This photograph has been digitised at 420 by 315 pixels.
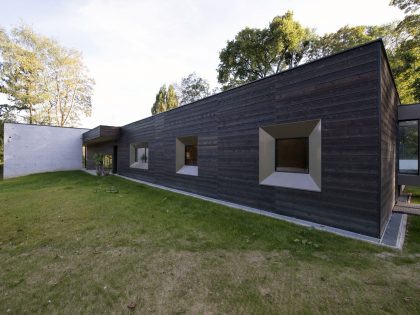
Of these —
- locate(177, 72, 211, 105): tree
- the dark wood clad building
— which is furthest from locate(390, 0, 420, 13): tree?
locate(177, 72, 211, 105): tree

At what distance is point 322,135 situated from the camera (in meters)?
4.77

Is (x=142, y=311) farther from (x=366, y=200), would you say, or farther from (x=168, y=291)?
(x=366, y=200)

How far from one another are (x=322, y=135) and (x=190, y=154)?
590 cm

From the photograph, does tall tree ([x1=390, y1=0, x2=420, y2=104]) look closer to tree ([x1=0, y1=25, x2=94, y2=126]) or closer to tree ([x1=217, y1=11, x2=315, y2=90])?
tree ([x1=217, y1=11, x2=315, y2=90])

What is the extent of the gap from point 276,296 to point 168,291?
1.30 m

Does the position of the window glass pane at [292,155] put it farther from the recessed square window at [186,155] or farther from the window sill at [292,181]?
the recessed square window at [186,155]

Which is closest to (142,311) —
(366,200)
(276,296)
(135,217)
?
(276,296)

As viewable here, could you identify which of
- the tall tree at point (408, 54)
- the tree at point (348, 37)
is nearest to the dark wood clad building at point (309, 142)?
the tall tree at point (408, 54)

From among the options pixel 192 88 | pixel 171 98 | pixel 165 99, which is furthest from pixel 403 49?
pixel 165 99

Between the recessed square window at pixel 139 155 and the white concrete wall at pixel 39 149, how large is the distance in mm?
9705

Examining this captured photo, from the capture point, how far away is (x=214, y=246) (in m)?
3.72

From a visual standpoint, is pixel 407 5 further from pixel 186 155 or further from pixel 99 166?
pixel 99 166

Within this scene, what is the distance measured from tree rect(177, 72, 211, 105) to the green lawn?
28.3 m

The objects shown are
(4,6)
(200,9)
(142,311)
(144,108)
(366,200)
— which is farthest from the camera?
(144,108)
